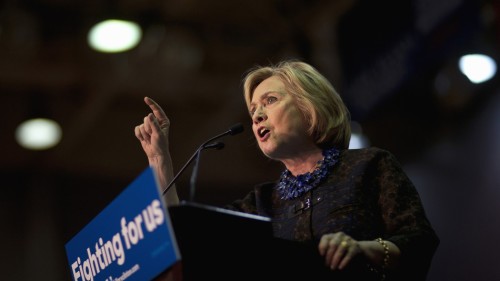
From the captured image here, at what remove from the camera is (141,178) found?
6.06 feet

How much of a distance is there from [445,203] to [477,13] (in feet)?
5.69

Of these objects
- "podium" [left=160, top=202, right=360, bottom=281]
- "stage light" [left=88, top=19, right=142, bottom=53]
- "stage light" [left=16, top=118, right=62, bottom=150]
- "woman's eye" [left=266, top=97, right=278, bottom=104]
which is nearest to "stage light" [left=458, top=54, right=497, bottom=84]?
"stage light" [left=88, top=19, right=142, bottom=53]

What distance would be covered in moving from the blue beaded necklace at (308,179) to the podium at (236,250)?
0.42 metres

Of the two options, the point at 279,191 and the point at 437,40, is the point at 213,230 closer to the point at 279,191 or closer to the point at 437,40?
the point at 279,191

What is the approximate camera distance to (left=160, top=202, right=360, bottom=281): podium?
1901 mm

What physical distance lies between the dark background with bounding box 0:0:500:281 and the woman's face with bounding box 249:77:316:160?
73.8 inches

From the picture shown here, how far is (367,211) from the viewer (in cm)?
226

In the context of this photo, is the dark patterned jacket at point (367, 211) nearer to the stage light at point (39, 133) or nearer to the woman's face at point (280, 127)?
the woman's face at point (280, 127)

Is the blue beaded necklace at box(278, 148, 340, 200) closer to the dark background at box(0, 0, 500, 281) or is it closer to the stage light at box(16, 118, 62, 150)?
the dark background at box(0, 0, 500, 281)

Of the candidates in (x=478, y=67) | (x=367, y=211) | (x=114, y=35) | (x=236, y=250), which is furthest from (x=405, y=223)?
(x=114, y=35)

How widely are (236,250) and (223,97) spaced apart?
20.1 feet

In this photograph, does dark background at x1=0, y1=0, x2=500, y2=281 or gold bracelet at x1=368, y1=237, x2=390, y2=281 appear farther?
dark background at x1=0, y1=0, x2=500, y2=281

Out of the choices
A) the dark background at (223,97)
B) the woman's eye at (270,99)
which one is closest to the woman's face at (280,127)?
the woman's eye at (270,99)

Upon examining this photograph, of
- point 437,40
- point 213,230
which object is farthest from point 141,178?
point 437,40
